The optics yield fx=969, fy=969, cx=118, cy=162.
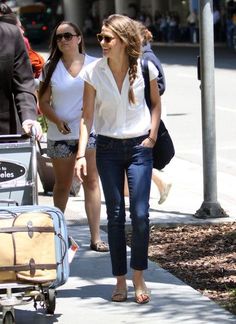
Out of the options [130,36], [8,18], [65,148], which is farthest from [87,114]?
[65,148]

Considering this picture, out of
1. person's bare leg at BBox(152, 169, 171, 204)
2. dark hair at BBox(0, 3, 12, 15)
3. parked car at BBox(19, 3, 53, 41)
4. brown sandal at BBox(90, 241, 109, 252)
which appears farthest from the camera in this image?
parked car at BBox(19, 3, 53, 41)

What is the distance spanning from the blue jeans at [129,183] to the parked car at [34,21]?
5955 cm

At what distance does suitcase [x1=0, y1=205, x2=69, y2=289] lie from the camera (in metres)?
5.43

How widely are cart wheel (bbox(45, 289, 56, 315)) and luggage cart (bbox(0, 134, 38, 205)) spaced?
0.61 metres

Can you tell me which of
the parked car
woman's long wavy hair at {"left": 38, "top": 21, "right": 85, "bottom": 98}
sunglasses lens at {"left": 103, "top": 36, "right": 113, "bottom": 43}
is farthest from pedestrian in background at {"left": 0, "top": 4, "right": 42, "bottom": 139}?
the parked car

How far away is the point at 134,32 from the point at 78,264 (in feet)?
6.94

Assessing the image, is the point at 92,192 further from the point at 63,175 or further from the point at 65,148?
the point at 65,148

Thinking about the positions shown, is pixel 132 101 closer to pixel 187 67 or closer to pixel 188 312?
pixel 188 312

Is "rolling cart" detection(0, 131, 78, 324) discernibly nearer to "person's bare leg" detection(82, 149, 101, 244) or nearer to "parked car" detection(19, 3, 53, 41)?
"person's bare leg" detection(82, 149, 101, 244)

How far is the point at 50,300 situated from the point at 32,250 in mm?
500

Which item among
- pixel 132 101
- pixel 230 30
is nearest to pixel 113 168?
pixel 132 101

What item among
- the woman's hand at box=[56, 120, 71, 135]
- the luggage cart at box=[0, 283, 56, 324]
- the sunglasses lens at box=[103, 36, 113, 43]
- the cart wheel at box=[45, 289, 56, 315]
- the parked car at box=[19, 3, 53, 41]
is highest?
the sunglasses lens at box=[103, 36, 113, 43]

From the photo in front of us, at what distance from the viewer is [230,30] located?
4841cm

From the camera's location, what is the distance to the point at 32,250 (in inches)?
216
